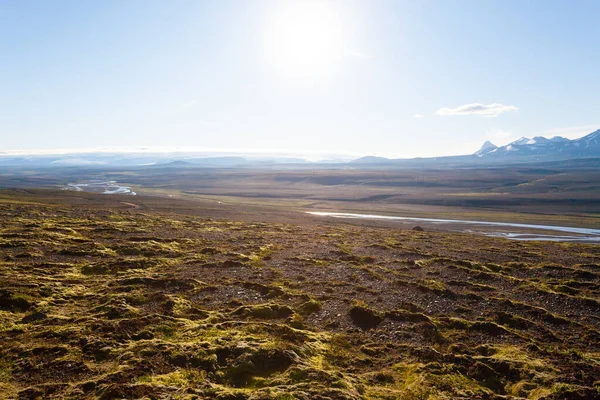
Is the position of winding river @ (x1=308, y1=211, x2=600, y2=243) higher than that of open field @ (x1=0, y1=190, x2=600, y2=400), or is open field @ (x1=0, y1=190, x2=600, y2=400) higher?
open field @ (x1=0, y1=190, x2=600, y2=400)

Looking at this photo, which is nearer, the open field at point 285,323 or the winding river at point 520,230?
the open field at point 285,323

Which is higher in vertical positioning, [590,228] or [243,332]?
[243,332]

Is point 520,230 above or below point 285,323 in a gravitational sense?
below

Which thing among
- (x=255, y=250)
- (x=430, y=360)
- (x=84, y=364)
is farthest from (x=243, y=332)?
(x=255, y=250)

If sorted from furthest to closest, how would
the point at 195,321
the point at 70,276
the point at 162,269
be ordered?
the point at 162,269 < the point at 70,276 < the point at 195,321

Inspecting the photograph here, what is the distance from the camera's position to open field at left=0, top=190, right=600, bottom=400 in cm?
1645

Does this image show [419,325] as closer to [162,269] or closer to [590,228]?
[162,269]

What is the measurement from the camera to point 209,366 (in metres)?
17.7

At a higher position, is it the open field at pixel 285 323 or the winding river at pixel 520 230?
the open field at pixel 285 323

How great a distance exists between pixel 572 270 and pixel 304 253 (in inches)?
1120

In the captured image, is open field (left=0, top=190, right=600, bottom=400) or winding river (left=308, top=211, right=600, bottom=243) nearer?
open field (left=0, top=190, right=600, bottom=400)

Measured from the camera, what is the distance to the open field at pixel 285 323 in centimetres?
1645

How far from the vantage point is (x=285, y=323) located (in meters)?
23.3

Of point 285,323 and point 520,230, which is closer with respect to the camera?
point 285,323
